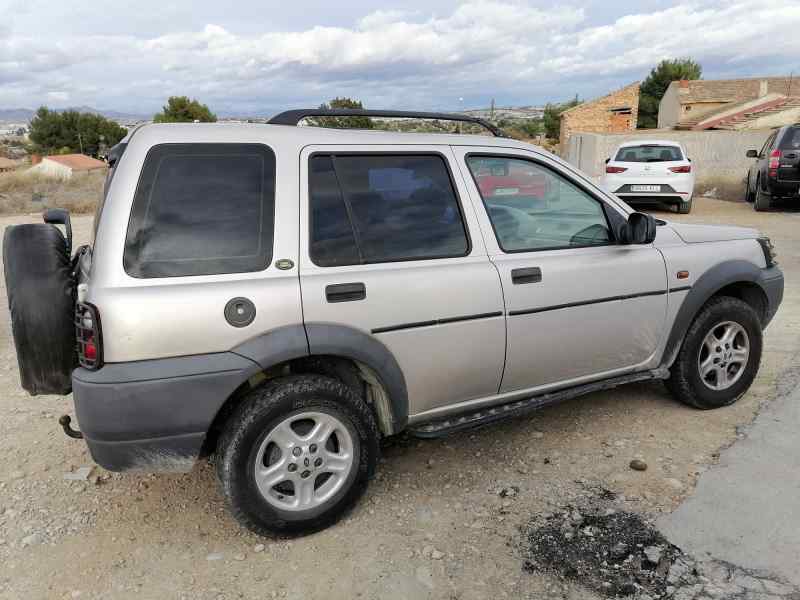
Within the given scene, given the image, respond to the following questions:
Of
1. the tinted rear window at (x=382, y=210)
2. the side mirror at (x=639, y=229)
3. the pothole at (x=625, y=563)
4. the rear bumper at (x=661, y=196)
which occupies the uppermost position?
the tinted rear window at (x=382, y=210)

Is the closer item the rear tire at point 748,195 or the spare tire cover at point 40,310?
the spare tire cover at point 40,310

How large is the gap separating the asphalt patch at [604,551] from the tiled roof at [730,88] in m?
43.8

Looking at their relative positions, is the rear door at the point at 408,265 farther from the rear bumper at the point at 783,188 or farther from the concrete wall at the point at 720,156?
the concrete wall at the point at 720,156

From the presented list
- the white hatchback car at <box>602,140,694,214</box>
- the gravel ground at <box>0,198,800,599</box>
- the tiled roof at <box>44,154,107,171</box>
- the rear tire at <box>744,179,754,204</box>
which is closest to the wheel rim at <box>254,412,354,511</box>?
the gravel ground at <box>0,198,800,599</box>

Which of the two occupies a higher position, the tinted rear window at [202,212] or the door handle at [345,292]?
the tinted rear window at [202,212]

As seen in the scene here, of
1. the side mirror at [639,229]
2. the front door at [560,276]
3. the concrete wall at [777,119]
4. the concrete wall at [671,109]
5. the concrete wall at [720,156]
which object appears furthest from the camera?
the concrete wall at [671,109]

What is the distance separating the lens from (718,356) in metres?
4.23

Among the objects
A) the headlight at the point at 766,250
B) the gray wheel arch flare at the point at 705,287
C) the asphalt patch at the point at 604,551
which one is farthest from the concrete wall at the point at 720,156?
the asphalt patch at the point at 604,551

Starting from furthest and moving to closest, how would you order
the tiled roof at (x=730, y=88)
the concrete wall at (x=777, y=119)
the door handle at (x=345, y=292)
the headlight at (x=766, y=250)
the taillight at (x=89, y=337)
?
1. the tiled roof at (x=730, y=88)
2. the concrete wall at (x=777, y=119)
3. the headlight at (x=766, y=250)
4. the door handle at (x=345, y=292)
5. the taillight at (x=89, y=337)

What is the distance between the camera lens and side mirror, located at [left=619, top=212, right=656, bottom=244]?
362 cm

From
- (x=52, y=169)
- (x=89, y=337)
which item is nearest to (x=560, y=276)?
(x=89, y=337)

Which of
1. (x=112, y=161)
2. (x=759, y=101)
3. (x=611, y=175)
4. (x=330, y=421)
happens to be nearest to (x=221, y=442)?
(x=330, y=421)

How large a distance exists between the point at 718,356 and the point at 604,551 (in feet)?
6.27

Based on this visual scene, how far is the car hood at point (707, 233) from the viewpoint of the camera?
160 inches
